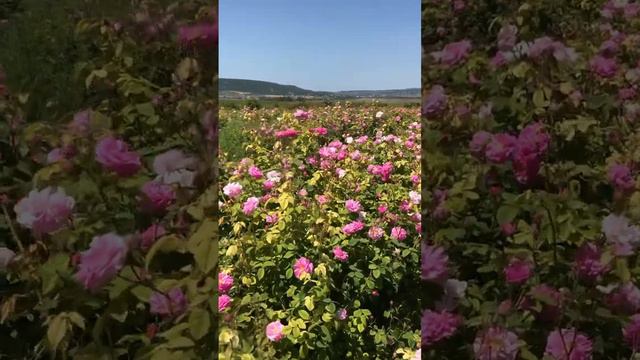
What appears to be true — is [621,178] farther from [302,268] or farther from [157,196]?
[157,196]

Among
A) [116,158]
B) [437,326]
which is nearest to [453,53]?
[437,326]

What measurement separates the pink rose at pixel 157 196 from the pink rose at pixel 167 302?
18 centimetres

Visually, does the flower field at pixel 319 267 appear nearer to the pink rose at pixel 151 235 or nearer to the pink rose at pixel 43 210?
the pink rose at pixel 151 235

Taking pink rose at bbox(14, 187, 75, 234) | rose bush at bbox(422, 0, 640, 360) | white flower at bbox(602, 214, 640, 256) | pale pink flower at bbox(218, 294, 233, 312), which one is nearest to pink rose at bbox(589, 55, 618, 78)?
rose bush at bbox(422, 0, 640, 360)

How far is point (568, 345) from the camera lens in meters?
1.50

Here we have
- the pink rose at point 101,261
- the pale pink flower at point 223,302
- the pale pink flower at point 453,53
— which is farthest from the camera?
the pale pink flower at point 453,53

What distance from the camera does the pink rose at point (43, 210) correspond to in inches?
47.8

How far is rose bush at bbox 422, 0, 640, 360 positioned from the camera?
1.56 m

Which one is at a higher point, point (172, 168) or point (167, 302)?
point (172, 168)

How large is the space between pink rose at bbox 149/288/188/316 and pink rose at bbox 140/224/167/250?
0.10m

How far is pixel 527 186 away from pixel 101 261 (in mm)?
1078

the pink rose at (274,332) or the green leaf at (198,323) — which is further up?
the green leaf at (198,323)

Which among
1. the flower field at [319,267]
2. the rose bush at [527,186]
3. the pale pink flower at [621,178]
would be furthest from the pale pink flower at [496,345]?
the pale pink flower at [621,178]

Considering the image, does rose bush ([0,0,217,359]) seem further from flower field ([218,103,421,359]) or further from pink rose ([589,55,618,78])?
pink rose ([589,55,618,78])
